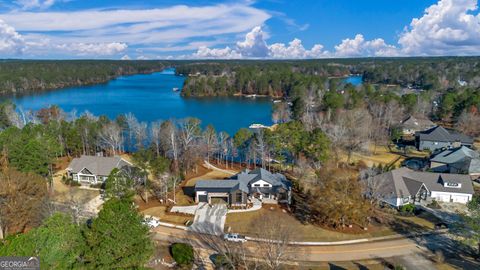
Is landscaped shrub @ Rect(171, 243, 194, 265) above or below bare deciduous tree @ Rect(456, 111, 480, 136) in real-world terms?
below

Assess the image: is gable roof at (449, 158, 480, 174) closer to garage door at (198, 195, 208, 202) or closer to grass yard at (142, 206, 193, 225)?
garage door at (198, 195, 208, 202)

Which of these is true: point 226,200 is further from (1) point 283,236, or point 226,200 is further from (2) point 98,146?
(2) point 98,146

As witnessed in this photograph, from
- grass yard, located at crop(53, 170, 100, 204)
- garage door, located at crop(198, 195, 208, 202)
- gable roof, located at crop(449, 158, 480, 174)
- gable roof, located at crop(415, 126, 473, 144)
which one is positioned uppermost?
gable roof, located at crop(415, 126, 473, 144)

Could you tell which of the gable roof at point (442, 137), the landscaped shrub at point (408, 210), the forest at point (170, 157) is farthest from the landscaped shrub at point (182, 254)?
the gable roof at point (442, 137)

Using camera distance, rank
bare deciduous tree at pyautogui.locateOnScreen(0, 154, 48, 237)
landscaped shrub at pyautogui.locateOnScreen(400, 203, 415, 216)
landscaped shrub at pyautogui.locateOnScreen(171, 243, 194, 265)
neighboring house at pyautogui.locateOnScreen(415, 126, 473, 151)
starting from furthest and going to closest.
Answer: neighboring house at pyautogui.locateOnScreen(415, 126, 473, 151) < landscaped shrub at pyautogui.locateOnScreen(400, 203, 415, 216) < bare deciduous tree at pyautogui.locateOnScreen(0, 154, 48, 237) < landscaped shrub at pyautogui.locateOnScreen(171, 243, 194, 265)

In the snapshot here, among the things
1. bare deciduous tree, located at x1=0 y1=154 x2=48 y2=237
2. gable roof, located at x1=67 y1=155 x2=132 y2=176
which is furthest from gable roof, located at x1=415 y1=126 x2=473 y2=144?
bare deciduous tree, located at x1=0 y1=154 x2=48 y2=237

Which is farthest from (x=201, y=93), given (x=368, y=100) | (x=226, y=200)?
(x=226, y=200)
